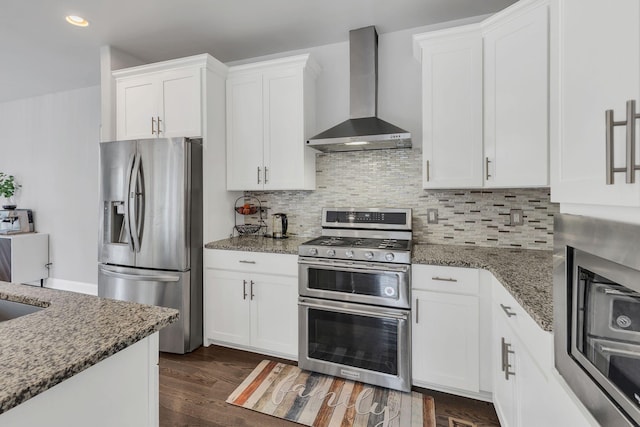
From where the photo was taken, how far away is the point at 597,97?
70cm

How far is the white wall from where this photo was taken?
4059 mm

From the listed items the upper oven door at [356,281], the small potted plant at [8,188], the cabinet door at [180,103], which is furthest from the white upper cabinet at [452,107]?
the small potted plant at [8,188]

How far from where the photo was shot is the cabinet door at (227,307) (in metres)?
2.60

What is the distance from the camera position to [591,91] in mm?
725

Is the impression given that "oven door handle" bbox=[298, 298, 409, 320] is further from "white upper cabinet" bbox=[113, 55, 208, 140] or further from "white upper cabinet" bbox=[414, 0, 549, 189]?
"white upper cabinet" bbox=[113, 55, 208, 140]

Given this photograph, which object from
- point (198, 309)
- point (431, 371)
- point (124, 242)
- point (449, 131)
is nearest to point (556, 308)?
point (431, 371)

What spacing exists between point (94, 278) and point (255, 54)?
343 centimetres

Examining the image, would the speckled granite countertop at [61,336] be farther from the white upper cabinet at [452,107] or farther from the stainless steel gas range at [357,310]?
the white upper cabinet at [452,107]

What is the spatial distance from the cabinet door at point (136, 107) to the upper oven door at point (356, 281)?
193cm

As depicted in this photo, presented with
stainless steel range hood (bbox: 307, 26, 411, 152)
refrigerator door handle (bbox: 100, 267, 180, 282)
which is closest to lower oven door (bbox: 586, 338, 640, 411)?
stainless steel range hood (bbox: 307, 26, 411, 152)

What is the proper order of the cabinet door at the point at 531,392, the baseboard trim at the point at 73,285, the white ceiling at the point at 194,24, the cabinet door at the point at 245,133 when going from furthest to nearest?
the baseboard trim at the point at 73,285
the cabinet door at the point at 245,133
the white ceiling at the point at 194,24
the cabinet door at the point at 531,392

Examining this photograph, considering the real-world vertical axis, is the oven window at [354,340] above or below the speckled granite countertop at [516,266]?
below

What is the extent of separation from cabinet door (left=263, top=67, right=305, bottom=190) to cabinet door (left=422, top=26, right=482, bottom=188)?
1.02 m

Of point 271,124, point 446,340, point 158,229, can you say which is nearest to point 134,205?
point 158,229
